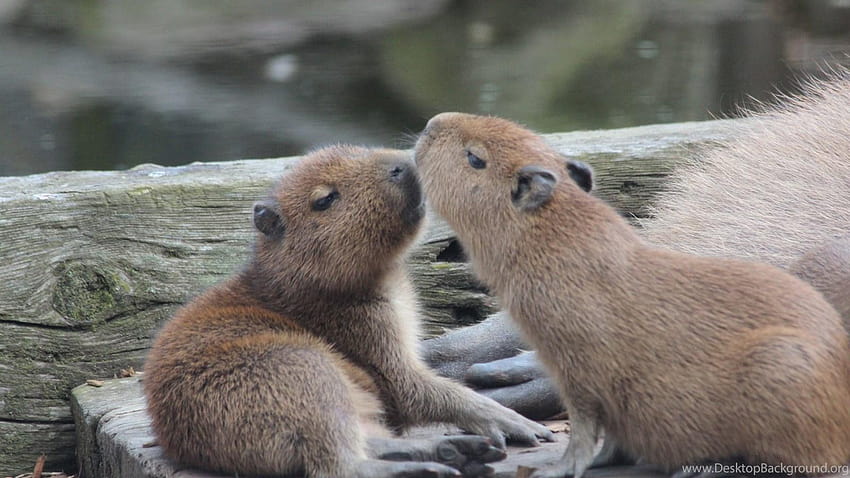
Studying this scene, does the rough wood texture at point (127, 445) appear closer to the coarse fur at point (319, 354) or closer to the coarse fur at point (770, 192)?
the coarse fur at point (319, 354)

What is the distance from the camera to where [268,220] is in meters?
3.18

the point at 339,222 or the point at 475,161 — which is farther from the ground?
the point at 475,161

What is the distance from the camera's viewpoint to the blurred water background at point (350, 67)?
1040cm

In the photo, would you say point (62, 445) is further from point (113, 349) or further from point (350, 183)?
point (350, 183)

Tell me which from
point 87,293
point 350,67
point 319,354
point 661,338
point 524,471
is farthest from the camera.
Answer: point 350,67

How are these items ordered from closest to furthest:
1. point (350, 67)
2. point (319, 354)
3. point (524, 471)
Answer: point (524, 471) → point (319, 354) → point (350, 67)

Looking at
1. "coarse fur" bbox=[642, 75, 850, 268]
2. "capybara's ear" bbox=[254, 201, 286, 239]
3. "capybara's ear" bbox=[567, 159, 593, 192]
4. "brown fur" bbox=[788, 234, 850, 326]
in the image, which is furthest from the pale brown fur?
"capybara's ear" bbox=[254, 201, 286, 239]

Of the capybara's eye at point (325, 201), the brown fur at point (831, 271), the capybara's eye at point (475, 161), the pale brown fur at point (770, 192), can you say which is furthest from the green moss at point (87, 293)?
the brown fur at point (831, 271)

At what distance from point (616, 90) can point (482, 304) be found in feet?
25.8

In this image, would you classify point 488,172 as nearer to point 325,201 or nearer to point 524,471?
point 325,201

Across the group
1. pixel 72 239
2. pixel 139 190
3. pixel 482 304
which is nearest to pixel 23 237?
pixel 72 239

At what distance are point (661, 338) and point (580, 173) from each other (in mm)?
529

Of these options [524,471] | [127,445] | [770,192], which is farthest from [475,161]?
[770,192]

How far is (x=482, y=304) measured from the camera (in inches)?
163
